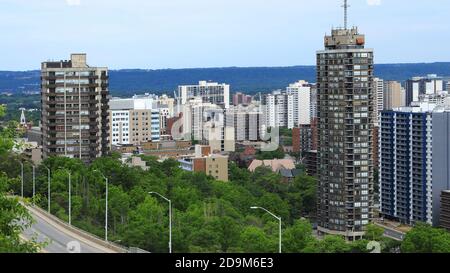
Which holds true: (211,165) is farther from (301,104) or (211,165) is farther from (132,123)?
(301,104)

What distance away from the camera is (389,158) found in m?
16.8

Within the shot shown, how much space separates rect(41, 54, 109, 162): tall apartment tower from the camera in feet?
51.1

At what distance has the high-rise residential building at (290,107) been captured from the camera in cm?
3250

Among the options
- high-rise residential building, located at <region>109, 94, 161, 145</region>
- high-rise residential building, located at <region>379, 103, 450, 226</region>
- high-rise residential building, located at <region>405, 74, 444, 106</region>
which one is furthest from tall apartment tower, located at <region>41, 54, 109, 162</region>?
high-rise residential building, located at <region>405, 74, 444, 106</region>

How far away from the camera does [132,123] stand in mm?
25594

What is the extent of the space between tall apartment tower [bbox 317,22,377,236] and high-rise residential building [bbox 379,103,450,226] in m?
1.59

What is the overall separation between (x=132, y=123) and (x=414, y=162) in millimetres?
11412

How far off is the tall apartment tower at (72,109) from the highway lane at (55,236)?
736cm

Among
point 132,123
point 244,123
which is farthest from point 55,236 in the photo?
point 244,123

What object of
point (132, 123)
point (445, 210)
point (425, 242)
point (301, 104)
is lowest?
point (445, 210)

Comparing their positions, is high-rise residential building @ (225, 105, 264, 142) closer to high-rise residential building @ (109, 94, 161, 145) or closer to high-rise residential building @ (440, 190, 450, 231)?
high-rise residential building @ (109, 94, 161, 145)
